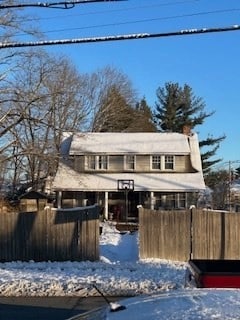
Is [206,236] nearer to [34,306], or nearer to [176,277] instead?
[176,277]

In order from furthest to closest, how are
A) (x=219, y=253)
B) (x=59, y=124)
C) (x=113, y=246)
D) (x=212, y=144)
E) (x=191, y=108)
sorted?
1. (x=191, y=108)
2. (x=212, y=144)
3. (x=59, y=124)
4. (x=113, y=246)
5. (x=219, y=253)

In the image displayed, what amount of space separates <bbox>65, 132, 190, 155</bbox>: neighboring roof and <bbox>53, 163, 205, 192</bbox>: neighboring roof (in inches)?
68.4

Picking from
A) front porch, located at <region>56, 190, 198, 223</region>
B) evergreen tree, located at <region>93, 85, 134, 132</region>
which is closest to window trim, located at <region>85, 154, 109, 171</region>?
front porch, located at <region>56, 190, 198, 223</region>

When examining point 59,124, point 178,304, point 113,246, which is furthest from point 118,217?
point 178,304

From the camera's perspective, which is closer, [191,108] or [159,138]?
[159,138]

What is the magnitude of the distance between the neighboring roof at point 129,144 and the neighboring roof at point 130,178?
1736mm

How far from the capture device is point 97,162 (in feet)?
163

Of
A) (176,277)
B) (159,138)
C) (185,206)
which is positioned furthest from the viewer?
(159,138)

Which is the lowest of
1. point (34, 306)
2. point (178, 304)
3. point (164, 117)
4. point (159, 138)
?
point (34, 306)

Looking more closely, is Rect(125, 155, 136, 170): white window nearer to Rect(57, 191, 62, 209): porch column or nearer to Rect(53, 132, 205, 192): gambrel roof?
Rect(53, 132, 205, 192): gambrel roof

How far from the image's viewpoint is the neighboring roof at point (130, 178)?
4728cm

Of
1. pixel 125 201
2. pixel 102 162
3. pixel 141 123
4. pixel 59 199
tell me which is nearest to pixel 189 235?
pixel 125 201

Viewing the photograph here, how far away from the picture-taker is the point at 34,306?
13.0m

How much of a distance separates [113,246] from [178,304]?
22.1 meters
